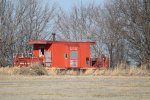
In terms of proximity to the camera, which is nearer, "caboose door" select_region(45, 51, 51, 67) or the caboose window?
"caboose door" select_region(45, 51, 51, 67)

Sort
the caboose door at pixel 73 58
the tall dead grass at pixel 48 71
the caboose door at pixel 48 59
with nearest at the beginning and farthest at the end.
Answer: the tall dead grass at pixel 48 71 → the caboose door at pixel 48 59 → the caboose door at pixel 73 58

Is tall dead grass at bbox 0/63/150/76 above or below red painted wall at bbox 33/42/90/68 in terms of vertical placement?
below

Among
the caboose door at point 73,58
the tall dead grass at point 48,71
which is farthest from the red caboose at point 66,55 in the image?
the tall dead grass at point 48,71

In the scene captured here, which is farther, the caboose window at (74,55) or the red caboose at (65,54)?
the caboose window at (74,55)

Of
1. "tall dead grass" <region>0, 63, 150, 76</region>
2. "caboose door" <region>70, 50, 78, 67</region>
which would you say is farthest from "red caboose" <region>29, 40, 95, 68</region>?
"tall dead grass" <region>0, 63, 150, 76</region>

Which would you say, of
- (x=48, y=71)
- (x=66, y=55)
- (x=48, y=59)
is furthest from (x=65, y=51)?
(x=48, y=71)

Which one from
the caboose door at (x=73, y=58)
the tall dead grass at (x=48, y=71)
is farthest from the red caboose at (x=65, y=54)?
the tall dead grass at (x=48, y=71)

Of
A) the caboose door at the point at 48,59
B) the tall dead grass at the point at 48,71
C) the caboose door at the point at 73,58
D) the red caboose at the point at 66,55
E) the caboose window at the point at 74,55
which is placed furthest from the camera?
the caboose window at the point at 74,55

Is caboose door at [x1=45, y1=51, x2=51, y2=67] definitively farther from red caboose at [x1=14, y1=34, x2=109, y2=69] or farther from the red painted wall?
the red painted wall

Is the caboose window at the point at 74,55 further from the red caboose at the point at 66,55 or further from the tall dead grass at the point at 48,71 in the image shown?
the tall dead grass at the point at 48,71

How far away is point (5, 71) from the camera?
38406 millimetres

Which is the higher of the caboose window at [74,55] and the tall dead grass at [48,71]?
the caboose window at [74,55]

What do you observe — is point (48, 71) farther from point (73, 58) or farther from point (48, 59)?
point (73, 58)

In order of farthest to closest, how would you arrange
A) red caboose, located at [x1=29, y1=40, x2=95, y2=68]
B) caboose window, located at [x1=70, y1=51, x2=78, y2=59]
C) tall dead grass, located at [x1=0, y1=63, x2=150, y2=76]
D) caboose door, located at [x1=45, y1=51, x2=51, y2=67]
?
caboose window, located at [x1=70, y1=51, x2=78, y2=59] → red caboose, located at [x1=29, y1=40, x2=95, y2=68] → caboose door, located at [x1=45, y1=51, x2=51, y2=67] → tall dead grass, located at [x1=0, y1=63, x2=150, y2=76]
